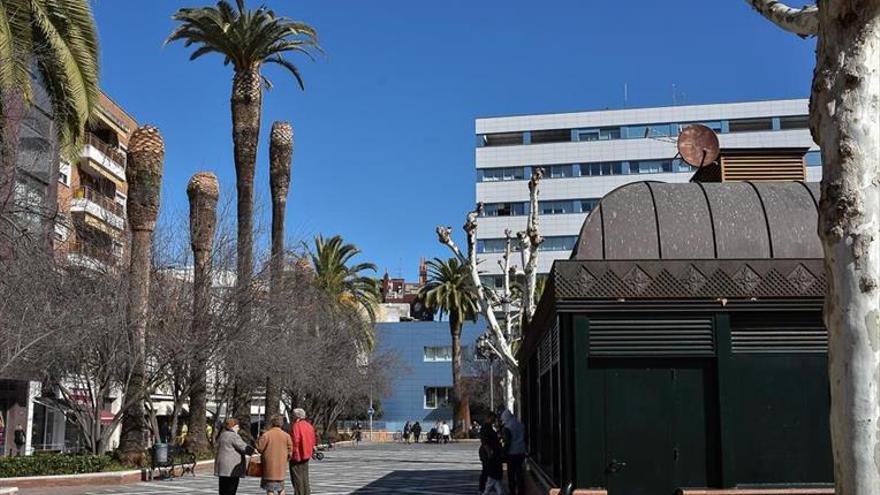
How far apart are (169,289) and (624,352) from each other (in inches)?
826

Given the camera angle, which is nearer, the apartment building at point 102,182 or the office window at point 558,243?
the apartment building at point 102,182

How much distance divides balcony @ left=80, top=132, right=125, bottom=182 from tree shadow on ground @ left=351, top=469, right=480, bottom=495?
2943cm

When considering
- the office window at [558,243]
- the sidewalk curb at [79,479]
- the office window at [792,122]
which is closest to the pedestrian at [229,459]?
the sidewalk curb at [79,479]

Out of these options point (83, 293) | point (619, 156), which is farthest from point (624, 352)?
point (619, 156)

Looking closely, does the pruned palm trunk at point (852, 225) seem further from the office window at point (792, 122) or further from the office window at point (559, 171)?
the office window at point (792, 122)

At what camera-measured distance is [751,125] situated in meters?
77.1

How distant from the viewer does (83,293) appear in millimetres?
24656

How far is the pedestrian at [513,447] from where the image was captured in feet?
50.8

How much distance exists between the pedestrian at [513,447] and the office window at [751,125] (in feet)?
218

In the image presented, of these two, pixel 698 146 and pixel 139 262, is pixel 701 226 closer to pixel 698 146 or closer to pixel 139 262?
pixel 698 146

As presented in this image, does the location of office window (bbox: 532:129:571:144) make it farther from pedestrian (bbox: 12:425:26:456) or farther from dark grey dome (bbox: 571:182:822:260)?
dark grey dome (bbox: 571:182:822:260)

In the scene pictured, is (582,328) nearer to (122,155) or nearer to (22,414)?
(22,414)

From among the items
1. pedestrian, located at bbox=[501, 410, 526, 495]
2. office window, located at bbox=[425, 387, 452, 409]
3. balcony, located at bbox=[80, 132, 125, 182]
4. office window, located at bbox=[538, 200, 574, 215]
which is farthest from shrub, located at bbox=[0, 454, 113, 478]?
office window, located at bbox=[538, 200, 574, 215]

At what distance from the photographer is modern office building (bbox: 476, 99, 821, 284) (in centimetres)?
7669
